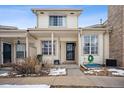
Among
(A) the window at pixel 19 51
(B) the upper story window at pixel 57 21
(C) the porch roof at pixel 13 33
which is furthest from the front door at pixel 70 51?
(C) the porch roof at pixel 13 33

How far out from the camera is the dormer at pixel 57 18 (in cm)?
2203

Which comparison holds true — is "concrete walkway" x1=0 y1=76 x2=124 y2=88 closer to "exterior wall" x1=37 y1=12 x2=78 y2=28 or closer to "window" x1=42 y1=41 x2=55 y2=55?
"window" x1=42 y1=41 x2=55 y2=55

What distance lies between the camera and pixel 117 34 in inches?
699

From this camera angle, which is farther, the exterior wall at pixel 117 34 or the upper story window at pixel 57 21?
the upper story window at pixel 57 21

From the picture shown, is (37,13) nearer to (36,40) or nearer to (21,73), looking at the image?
(36,40)

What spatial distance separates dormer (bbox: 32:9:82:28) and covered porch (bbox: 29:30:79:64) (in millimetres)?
1578

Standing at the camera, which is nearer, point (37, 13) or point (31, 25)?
point (37, 13)

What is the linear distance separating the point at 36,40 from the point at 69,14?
4019 millimetres

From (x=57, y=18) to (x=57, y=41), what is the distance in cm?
247

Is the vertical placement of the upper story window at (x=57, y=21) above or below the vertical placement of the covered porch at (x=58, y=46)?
above

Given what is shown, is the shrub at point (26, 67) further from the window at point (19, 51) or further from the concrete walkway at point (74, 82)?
the window at point (19, 51)

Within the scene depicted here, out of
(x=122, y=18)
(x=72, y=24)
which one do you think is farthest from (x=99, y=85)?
(x=72, y=24)

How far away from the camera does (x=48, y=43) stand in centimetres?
2097

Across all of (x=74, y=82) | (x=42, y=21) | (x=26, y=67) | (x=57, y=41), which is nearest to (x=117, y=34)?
(x=57, y=41)
